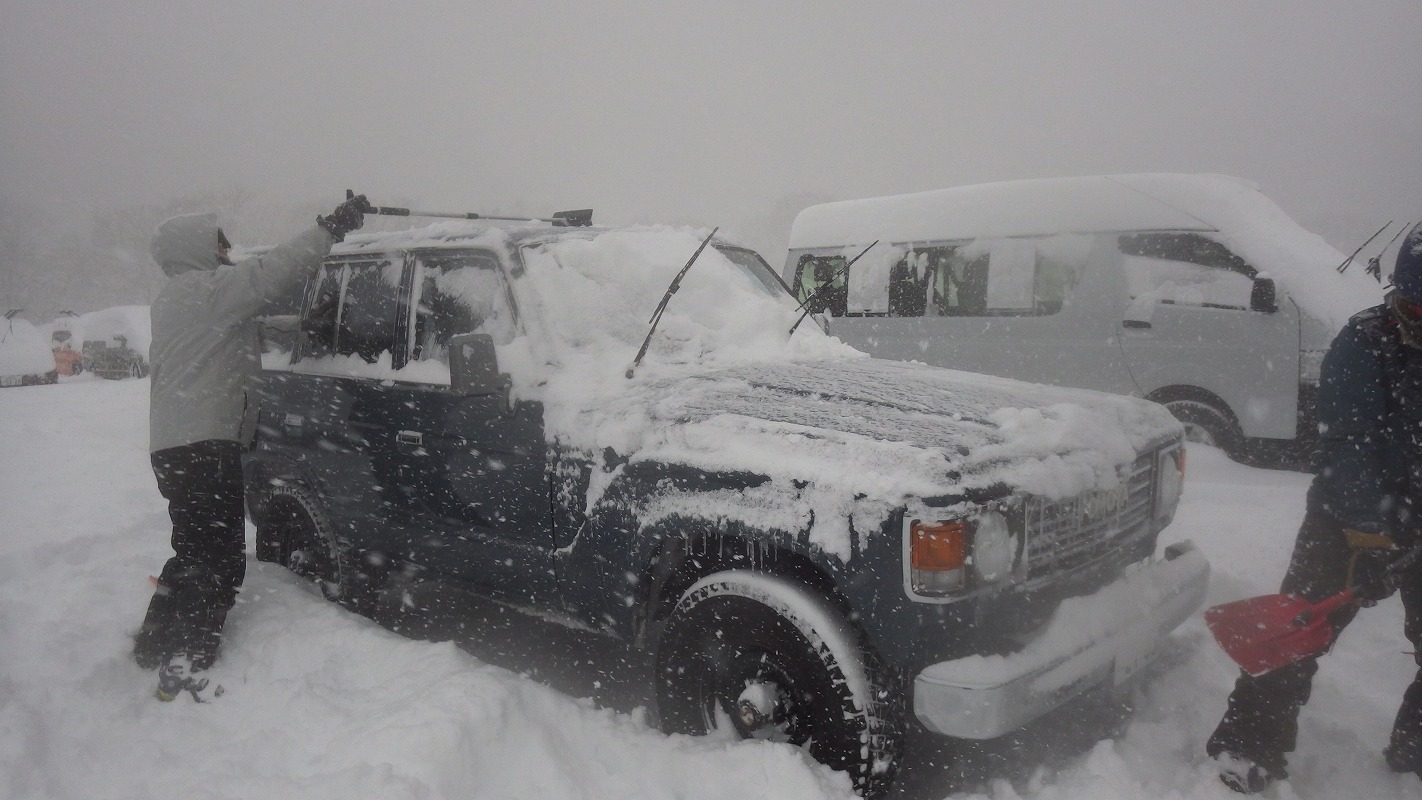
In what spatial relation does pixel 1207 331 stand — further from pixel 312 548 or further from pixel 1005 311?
pixel 312 548

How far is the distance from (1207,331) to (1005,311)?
156 cm

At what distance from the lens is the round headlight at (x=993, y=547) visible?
2.22m

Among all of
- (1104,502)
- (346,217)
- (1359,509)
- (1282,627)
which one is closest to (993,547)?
(1104,502)

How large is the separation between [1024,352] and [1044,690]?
5.38 meters

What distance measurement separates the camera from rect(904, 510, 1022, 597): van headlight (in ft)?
7.04

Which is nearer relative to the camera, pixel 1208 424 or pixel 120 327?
pixel 1208 424

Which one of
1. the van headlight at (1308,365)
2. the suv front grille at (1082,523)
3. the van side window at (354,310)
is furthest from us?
the van headlight at (1308,365)

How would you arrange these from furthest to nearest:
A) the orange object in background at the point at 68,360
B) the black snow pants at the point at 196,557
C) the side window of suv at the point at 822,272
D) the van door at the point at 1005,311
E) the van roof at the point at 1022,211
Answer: the orange object in background at the point at 68,360 → the side window of suv at the point at 822,272 → the van door at the point at 1005,311 → the van roof at the point at 1022,211 → the black snow pants at the point at 196,557

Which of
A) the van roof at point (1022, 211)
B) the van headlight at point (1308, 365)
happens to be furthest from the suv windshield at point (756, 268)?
the van headlight at point (1308, 365)

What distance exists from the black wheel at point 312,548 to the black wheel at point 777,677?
5.83ft

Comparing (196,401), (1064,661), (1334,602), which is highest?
(196,401)

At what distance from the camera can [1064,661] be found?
2334mm

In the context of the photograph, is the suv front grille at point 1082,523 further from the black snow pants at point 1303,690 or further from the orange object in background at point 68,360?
the orange object in background at point 68,360

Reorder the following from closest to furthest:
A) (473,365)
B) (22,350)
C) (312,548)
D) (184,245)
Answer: (473,365), (184,245), (312,548), (22,350)
